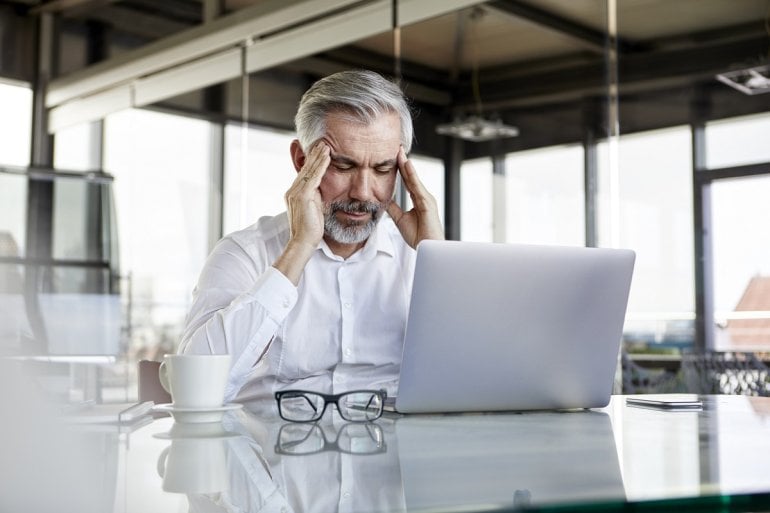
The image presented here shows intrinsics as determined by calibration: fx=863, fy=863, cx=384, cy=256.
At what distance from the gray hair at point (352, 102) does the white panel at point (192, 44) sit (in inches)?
115

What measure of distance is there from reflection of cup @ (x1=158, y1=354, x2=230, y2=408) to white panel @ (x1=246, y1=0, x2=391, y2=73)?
3884mm

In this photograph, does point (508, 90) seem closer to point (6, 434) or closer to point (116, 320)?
point (116, 320)

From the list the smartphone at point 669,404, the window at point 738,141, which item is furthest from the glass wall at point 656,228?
A: the smartphone at point 669,404

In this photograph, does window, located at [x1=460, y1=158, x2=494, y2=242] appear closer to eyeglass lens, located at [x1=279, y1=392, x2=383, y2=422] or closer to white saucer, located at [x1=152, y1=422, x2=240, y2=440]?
eyeglass lens, located at [x1=279, y1=392, x2=383, y2=422]

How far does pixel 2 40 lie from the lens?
22.7ft

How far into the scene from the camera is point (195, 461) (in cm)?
85

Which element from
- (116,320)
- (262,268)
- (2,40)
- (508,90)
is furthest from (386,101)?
(2,40)

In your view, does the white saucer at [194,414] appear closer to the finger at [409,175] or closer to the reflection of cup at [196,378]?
the reflection of cup at [196,378]

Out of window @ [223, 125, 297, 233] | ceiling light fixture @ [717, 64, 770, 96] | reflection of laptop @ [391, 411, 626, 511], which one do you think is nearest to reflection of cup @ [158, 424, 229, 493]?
reflection of laptop @ [391, 411, 626, 511]

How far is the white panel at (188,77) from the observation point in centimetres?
→ 584

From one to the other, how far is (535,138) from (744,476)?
3.56 m

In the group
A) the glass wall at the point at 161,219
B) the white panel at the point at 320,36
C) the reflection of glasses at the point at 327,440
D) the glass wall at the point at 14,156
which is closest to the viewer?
the reflection of glasses at the point at 327,440

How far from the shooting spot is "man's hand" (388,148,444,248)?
2.21 metres

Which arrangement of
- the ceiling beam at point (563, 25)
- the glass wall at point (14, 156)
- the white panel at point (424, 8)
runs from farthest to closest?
the glass wall at point (14, 156) < the white panel at point (424, 8) < the ceiling beam at point (563, 25)
